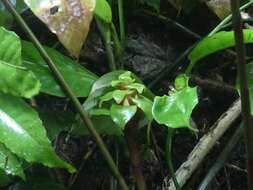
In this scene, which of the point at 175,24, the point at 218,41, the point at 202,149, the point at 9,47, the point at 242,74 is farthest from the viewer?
the point at 175,24

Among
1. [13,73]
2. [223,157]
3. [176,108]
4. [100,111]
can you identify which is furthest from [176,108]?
[223,157]

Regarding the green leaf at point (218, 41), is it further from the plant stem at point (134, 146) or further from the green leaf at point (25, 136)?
the green leaf at point (25, 136)

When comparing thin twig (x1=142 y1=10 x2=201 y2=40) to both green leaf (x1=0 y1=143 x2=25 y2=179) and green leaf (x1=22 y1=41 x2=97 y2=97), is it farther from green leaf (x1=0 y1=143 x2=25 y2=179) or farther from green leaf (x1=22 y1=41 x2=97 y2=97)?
green leaf (x1=0 y1=143 x2=25 y2=179)

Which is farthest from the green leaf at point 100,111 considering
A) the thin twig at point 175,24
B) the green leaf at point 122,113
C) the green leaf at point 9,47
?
the thin twig at point 175,24

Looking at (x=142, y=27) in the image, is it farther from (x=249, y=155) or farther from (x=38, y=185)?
(x=249, y=155)

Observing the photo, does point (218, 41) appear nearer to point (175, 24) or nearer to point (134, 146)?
point (134, 146)

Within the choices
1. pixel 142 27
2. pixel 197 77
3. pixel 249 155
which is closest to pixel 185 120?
pixel 249 155

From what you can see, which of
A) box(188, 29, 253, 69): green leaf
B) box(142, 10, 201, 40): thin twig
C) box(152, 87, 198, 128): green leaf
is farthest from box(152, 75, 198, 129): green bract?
box(142, 10, 201, 40): thin twig
